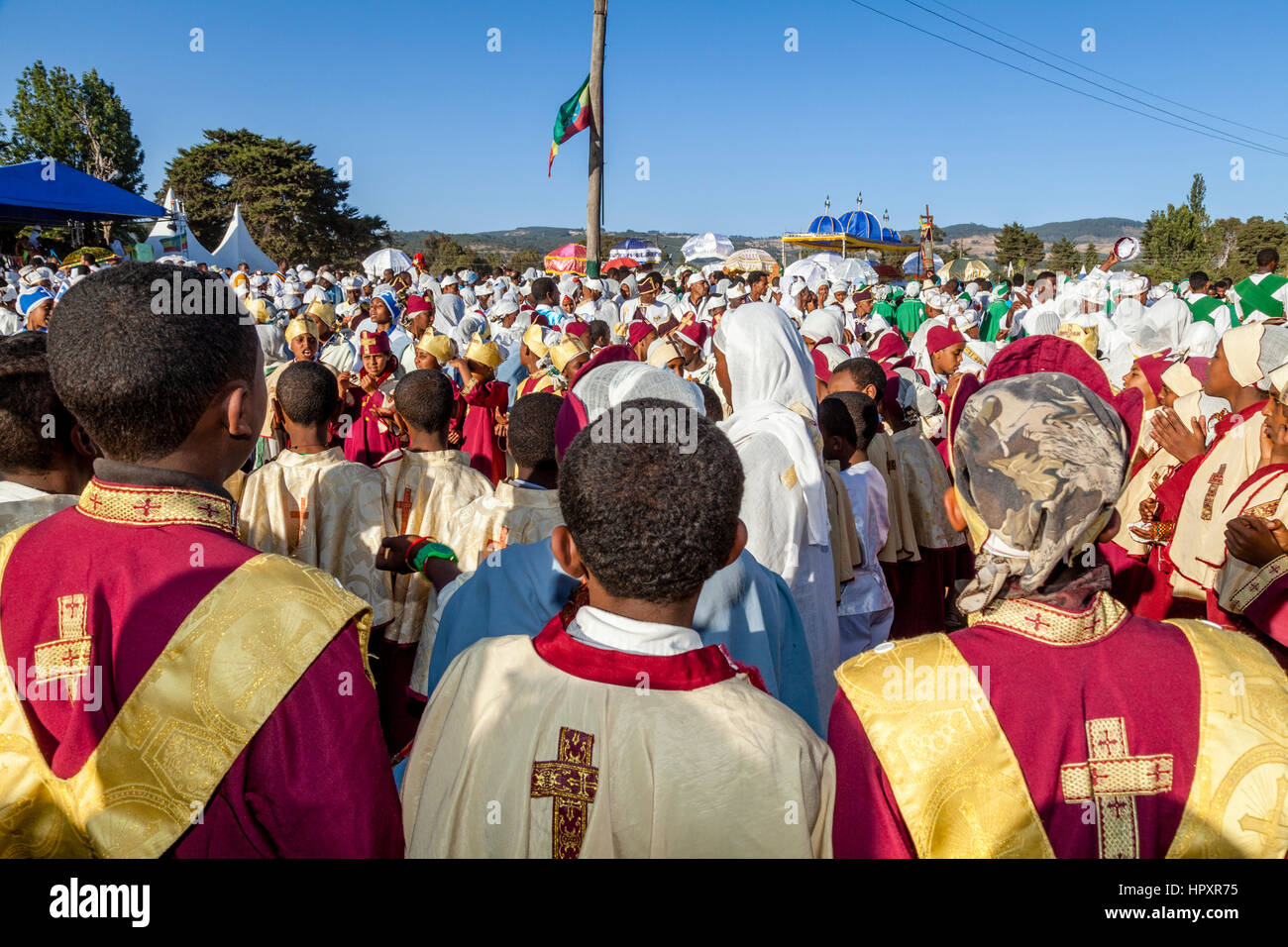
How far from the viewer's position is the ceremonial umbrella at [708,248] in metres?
32.0

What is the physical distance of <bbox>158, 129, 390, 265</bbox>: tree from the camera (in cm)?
4662

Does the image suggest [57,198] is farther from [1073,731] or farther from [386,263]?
[1073,731]

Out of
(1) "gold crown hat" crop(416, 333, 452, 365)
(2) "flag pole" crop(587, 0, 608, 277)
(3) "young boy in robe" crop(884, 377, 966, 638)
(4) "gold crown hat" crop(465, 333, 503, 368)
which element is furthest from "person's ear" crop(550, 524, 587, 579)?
(2) "flag pole" crop(587, 0, 608, 277)

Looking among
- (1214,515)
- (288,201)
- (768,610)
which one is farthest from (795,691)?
(288,201)

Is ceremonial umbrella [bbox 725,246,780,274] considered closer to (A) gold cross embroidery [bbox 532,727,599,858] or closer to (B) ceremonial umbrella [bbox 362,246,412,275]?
(B) ceremonial umbrella [bbox 362,246,412,275]

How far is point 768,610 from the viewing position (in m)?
2.43

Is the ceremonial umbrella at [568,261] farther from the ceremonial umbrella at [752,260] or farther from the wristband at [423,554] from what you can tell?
the wristband at [423,554]

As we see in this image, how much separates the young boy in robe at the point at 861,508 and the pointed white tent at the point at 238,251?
2693 cm

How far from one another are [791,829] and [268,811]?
0.86 meters

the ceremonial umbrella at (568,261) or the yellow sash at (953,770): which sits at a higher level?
the ceremonial umbrella at (568,261)

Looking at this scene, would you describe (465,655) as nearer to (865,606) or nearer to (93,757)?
(93,757)

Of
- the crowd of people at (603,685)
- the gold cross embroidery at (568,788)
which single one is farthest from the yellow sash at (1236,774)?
the gold cross embroidery at (568,788)

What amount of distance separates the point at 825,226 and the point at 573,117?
28407 mm

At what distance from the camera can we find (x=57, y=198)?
25891 millimetres
